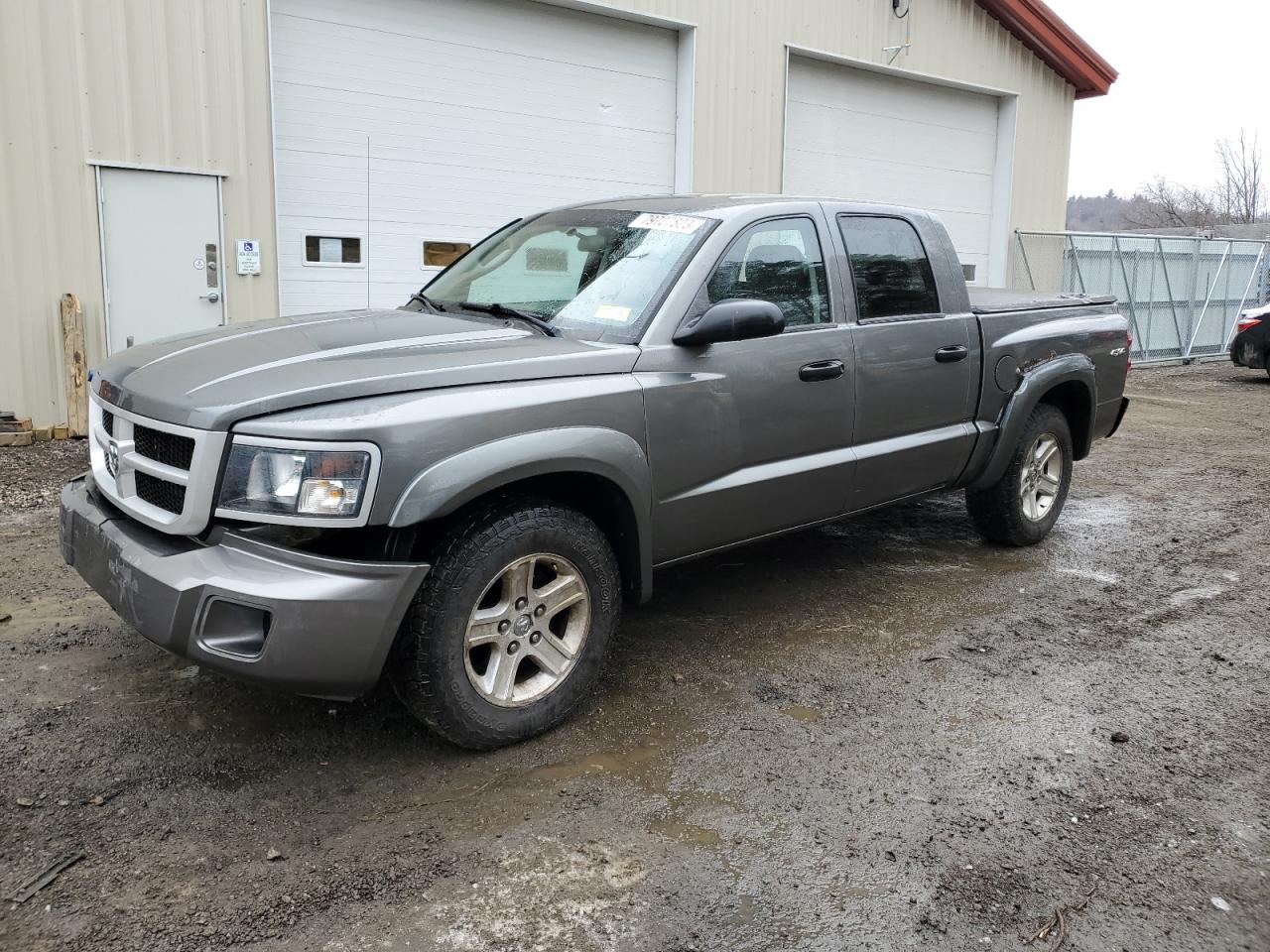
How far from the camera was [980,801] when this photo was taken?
3.24 meters

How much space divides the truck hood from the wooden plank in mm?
5119

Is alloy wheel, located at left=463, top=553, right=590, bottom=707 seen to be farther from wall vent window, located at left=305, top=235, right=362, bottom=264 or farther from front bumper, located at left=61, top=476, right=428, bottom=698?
wall vent window, located at left=305, top=235, right=362, bottom=264

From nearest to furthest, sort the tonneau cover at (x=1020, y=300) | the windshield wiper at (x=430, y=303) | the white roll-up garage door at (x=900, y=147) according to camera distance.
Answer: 1. the windshield wiper at (x=430, y=303)
2. the tonneau cover at (x=1020, y=300)
3. the white roll-up garage door at (x=900, y=147)

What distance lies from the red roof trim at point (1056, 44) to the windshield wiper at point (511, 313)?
1315cm

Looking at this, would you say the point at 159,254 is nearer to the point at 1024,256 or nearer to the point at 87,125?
the point at 87,125

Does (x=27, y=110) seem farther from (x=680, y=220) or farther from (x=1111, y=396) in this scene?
(x=1111, y=396)

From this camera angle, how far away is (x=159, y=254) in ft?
28.8

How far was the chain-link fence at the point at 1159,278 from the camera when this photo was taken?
16234 mm

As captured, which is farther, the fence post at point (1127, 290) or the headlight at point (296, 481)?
the fence post at point (1127, 290)

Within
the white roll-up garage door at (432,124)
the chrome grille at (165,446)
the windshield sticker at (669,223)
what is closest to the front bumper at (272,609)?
the chrome grille at (165,446)

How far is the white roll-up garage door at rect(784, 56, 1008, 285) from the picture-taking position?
522 inches

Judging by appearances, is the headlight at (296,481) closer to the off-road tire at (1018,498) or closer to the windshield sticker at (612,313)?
the windshield sticker at (612,313)

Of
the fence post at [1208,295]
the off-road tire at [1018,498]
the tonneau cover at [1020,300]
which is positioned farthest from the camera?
the fence post at [1208,295]

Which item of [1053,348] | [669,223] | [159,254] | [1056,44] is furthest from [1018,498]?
[1056,44]
